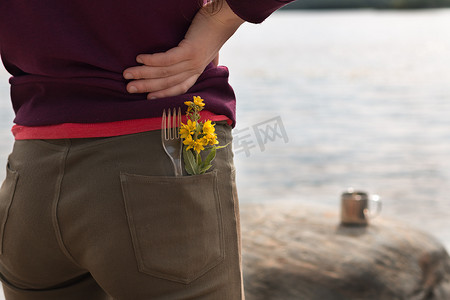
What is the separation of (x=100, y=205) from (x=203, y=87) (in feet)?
0.77

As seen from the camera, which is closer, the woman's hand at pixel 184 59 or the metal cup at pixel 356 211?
Answer: the woman's hand at pixel 184 59

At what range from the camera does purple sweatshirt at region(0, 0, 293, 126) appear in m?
0.92

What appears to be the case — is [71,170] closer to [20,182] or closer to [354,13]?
[20,182]

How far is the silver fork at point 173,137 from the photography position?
3.02 ft

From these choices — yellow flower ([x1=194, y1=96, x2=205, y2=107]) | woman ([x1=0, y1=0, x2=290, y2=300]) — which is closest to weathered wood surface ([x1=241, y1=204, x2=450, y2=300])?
woman ([x1=0, y1=0, x2=290, y2=300])

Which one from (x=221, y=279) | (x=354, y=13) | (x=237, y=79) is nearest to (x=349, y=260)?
(x=221, y=279)

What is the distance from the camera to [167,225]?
90 centimetres

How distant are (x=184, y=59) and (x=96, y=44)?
0.41 feet

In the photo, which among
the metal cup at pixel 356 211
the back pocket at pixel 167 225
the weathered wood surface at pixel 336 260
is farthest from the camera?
the metal cup at pixel 356 211

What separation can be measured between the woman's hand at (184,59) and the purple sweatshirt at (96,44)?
1 cm

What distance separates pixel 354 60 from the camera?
19.8 meters

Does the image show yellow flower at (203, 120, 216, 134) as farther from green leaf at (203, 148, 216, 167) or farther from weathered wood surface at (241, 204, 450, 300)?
weathered wood surface at (241, 204, 450, 300)

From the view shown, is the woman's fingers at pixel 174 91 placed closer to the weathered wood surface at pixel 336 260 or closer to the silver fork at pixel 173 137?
the silver fork at pixel 173 137

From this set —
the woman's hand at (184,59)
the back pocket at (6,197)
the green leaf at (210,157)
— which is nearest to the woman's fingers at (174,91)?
the woman's hand at (184,59)
